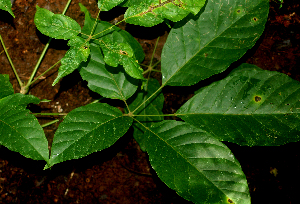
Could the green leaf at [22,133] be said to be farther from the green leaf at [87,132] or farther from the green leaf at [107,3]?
the green leaf at [107,3]

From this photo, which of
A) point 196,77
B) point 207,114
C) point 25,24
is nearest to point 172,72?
point 196,77

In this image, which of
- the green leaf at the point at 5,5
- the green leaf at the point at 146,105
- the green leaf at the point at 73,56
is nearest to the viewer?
the green leaf at the point at 73,56

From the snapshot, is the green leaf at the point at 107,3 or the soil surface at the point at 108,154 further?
the soil surface at the point at 108,154

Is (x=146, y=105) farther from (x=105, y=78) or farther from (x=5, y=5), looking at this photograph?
(x=5, y=5)

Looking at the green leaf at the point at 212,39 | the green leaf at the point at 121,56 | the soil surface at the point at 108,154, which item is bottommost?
the soil surface at the point at 108,154

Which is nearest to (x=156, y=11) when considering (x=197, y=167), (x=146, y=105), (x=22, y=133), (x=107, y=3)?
(x=107, y=3)

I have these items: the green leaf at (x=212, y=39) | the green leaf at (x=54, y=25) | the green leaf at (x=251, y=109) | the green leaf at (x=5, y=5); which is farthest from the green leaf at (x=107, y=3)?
the green leaf at (x=251, y=109)
